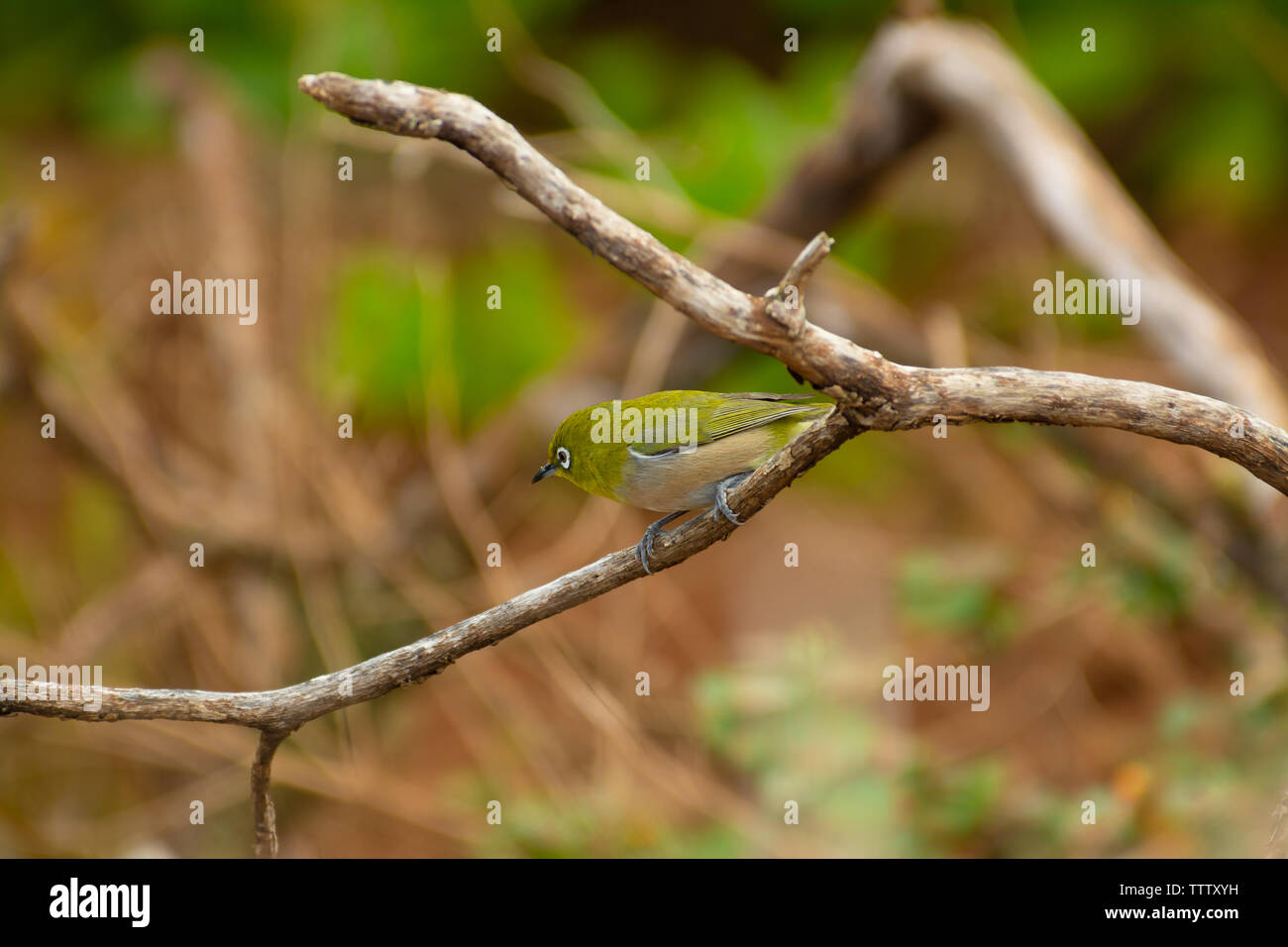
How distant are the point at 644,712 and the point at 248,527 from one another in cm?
215

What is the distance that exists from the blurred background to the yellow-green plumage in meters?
1.96

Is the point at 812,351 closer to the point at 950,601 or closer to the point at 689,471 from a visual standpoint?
the point at 689,471

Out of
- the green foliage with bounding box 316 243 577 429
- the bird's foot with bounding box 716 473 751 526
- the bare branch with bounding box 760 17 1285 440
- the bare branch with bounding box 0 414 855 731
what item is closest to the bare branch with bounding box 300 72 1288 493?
the bare branch with bounding box 0 414 855 731

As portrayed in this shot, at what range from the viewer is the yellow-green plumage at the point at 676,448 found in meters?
2.34

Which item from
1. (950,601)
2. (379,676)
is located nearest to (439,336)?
(950,601)

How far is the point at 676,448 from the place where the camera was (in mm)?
2369

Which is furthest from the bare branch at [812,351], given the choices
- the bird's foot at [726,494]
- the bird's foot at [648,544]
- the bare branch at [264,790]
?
the bare branch at [264,790]

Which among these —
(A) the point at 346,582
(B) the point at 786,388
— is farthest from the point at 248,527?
(B) the point at 786,388

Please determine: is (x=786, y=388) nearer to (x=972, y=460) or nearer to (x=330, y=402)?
(x=972, y=460)

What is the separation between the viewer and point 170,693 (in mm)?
2018

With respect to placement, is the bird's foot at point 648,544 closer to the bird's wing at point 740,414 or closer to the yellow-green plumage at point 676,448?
the yellow-green plumage at point 676,448

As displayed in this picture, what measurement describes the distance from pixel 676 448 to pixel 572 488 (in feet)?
12.7

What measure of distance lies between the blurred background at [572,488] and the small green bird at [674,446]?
1958mm

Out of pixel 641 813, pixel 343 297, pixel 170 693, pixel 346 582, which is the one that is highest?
pixel 343 297
